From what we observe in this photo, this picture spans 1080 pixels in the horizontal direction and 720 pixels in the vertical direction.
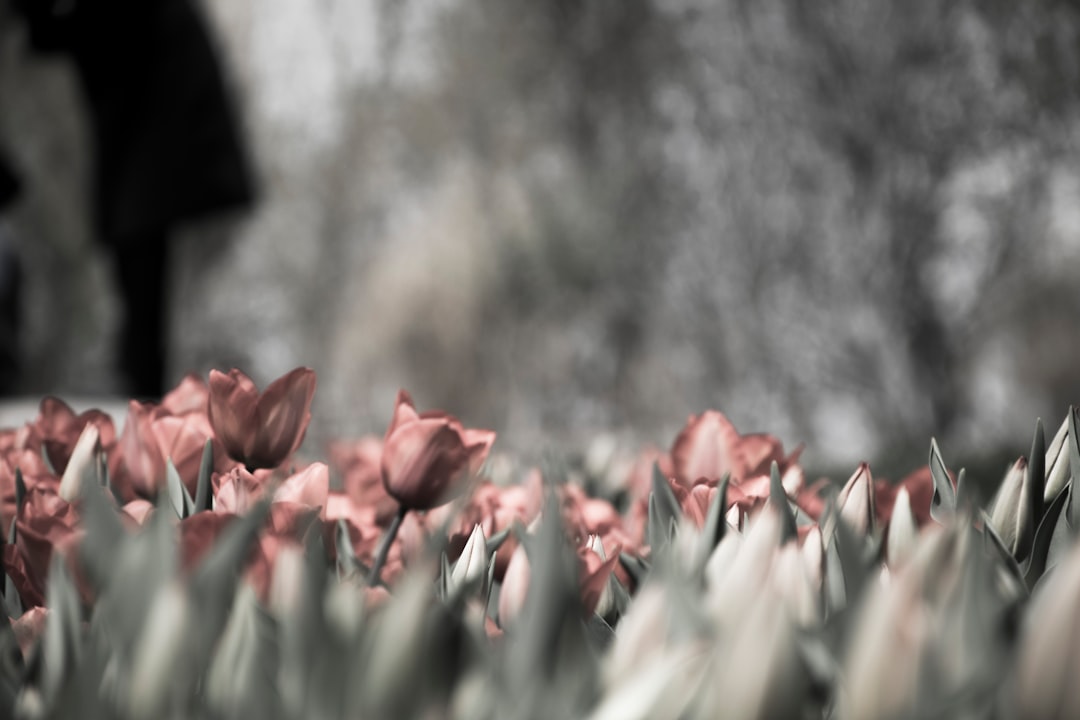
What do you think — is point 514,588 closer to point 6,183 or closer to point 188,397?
point 188,397

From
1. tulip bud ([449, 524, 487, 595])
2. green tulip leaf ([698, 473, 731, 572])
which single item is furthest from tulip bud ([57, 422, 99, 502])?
green tulip leaf ([698, 473, 731, 572])

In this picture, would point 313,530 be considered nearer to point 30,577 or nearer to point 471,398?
point 30,577

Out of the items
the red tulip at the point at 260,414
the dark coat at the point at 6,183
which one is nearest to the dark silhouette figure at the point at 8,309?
the dark coat at the point at 6,183

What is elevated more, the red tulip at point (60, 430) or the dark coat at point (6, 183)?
the dark coat at point (6, 183)

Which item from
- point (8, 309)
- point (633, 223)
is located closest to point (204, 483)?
point (8, 309)

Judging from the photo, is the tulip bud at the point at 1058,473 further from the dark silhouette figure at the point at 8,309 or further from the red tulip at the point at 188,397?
the dark silhouette figure at the point at 8,309

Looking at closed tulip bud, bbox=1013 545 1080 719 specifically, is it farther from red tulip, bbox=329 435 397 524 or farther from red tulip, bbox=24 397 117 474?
red tulip, bbox=24 397 117 474

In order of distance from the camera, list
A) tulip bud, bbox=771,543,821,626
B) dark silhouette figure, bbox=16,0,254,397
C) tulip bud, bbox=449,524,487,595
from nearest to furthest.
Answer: tulip bud, bbox=771,543,821,626 → tulip bud, bbox=449,524,487,595 → dark silhouette figure, bbox=16,0,254,397

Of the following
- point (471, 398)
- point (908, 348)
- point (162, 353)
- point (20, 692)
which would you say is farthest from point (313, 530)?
point (471, 398)
